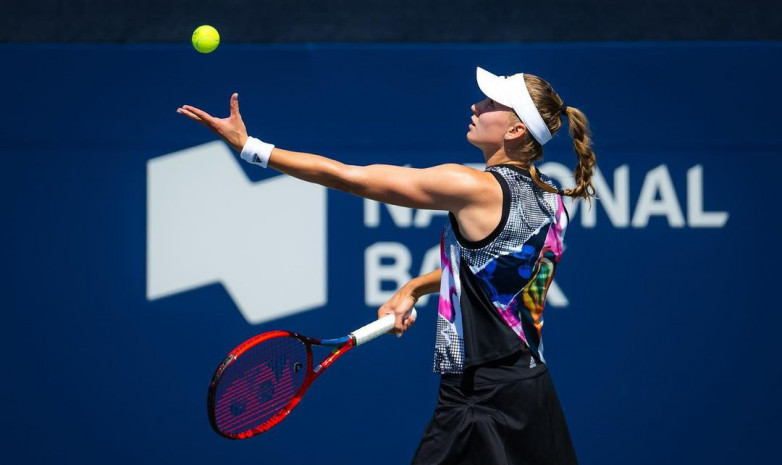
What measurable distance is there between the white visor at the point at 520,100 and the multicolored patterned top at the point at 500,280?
11 centimetres

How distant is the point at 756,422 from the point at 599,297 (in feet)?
2.45

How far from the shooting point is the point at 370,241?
436cm

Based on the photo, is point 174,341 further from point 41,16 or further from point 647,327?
point 647,327

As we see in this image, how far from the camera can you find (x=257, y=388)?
10.2 feet

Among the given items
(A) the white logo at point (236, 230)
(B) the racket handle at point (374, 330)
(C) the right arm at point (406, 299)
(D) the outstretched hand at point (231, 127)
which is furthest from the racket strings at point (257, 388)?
(A) the white logo at point (236, 230)

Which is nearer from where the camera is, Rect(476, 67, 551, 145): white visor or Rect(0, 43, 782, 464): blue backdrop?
Rect(476, 67, 551, 145): white visor

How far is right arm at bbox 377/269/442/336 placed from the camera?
3115 mm

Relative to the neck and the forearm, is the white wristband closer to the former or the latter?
the forearm

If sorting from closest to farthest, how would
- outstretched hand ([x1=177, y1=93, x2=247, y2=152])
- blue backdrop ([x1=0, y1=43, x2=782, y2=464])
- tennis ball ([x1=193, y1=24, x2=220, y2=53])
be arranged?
outstretched hand ([x1=177, y1=93, x2=247, y2=152]), tennis ball ([x1=193, y1=24, x2=220, y2=53]), blue backdrop ([x1=0, y1=43, x2=782, y2=464])

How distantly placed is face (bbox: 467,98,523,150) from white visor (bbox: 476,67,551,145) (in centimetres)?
2

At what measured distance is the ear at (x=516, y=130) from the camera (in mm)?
2941

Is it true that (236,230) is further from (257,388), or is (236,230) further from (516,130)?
(516,130)

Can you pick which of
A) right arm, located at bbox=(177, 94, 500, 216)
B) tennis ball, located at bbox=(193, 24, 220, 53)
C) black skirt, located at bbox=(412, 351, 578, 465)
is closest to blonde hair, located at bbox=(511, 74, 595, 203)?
right arm, located at bbox=(177, 94, 500, 216)

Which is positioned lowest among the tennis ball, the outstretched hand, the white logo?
the white logo
